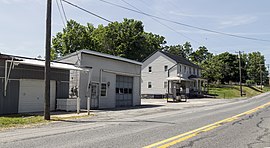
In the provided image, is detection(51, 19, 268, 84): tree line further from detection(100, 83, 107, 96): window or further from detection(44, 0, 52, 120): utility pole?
detection(44, 0, 52, 120): utility pole

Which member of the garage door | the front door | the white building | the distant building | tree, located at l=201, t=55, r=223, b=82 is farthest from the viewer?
tree, located at l=201, t=55, r=223, b=82

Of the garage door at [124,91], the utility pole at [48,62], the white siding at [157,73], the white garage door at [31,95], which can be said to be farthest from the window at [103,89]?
the white siding at [157,73]

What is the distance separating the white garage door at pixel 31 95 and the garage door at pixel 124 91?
9100 millimetres

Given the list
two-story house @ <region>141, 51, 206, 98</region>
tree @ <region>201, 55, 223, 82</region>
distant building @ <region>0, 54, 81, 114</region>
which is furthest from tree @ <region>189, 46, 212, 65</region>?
distant building @ <region>0, 54, 81, 114</region>

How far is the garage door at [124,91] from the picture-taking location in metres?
28.9

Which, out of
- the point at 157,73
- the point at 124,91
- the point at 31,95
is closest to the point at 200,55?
the point at 157,73

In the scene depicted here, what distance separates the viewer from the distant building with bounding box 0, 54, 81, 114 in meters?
18.2

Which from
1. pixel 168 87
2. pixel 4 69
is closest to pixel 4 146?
pixel 4 69

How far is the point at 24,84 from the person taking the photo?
65.1 ft

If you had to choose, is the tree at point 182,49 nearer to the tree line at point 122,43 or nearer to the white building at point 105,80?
the tree line at point 122,43

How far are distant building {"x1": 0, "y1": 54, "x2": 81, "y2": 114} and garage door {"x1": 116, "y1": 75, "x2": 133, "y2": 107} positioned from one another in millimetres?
7134

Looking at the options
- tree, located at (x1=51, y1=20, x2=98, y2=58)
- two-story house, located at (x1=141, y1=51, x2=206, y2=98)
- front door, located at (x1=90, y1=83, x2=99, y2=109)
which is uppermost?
tree, located at (x1=51, y1=20, x2=98, y2=58)

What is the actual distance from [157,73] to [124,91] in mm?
23808

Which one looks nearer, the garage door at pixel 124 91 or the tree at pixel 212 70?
the garage door at pixel 124 91
